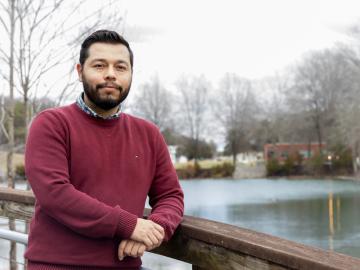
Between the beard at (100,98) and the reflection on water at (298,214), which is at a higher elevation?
the beard at (100,98)

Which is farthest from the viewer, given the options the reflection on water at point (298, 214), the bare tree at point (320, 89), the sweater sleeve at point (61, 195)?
the bare tree at point (320, 89)

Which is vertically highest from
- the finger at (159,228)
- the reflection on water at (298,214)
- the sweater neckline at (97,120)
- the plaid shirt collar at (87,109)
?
the plaid shirt collar at (87,109)

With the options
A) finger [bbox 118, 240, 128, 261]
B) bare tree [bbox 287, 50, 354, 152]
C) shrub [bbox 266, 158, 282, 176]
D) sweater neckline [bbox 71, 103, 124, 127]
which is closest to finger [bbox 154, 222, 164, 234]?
finger [bbox 118, 240, 128, 261]

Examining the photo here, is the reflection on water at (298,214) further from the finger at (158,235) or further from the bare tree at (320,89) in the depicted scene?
the bare tree at (320,89)

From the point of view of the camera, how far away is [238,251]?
1.62 meters

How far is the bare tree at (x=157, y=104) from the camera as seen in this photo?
65.1 meters

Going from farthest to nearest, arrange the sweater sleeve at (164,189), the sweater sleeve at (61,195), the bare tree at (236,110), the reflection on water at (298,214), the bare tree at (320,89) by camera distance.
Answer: the bare tree at (236,110)
the bare tree at (320,89)
the reflection on water at (298,214)
the sweater sleeve at (164,189)
the sweater sleeve at (61,195)

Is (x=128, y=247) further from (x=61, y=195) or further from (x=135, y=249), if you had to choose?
(x=61, y=195)

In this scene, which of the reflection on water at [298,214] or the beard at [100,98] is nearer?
the beard at [100,98]

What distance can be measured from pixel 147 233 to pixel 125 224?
→ 3.3 inches

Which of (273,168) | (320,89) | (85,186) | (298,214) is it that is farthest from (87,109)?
(320,89)

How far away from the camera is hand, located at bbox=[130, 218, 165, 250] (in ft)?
5.41

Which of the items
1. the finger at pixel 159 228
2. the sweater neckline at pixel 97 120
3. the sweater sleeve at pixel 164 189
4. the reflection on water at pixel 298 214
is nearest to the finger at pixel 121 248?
the finger at pixel 159 228

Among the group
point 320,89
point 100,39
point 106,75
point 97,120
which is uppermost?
point 320,89
